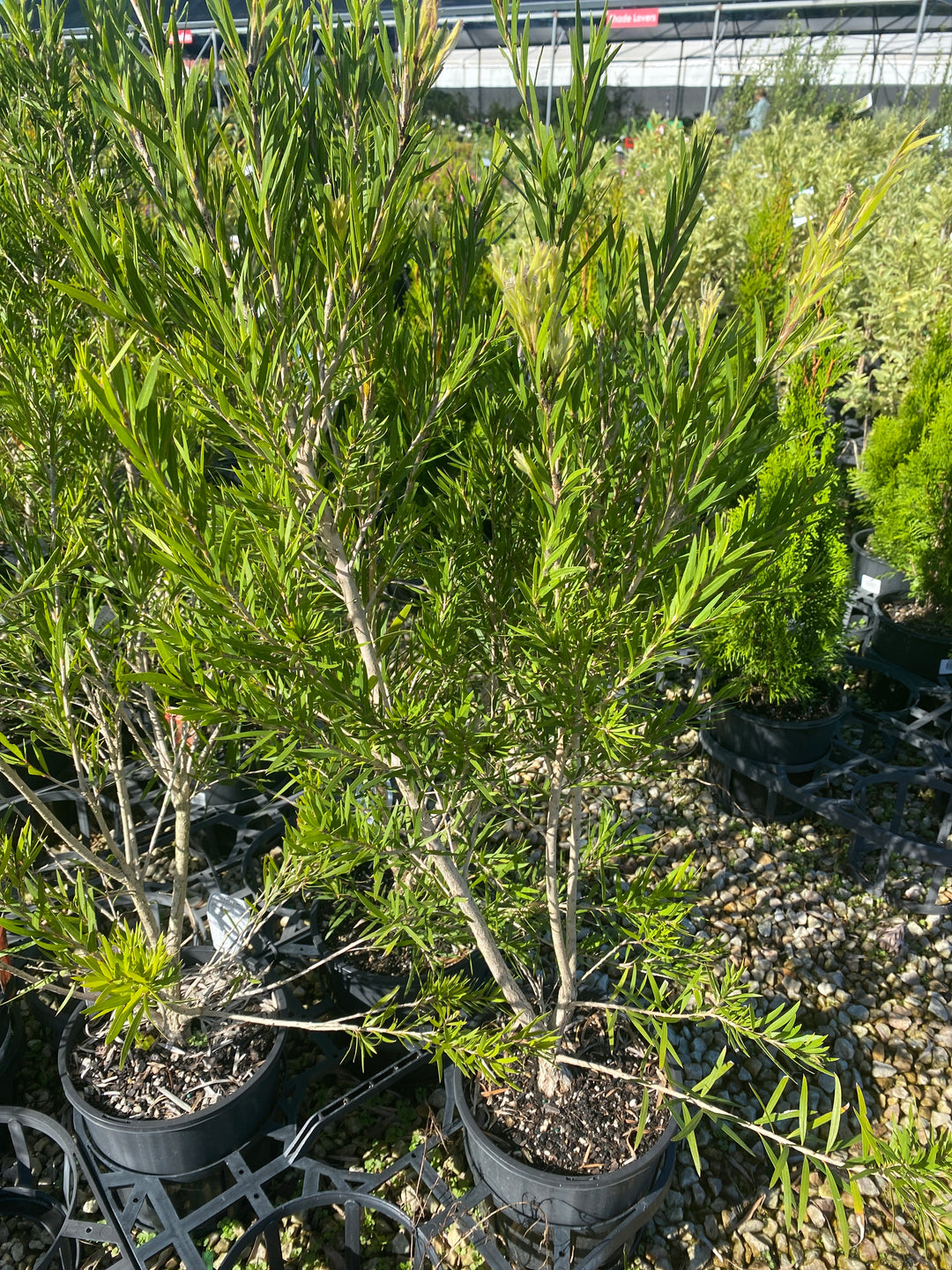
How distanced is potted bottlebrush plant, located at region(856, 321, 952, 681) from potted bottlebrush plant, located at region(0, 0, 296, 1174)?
121 inches

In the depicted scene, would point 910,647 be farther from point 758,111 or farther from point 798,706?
point 758,111

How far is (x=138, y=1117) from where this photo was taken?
1807 mm

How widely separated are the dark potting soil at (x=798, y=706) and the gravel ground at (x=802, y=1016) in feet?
1.16

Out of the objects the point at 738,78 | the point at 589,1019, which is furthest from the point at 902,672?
the point at 738,78

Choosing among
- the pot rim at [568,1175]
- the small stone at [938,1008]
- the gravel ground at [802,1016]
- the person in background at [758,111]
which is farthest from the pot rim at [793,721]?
the person in background at [758,111]

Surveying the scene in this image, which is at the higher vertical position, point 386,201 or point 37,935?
point 386,201

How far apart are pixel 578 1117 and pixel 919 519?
3058 mm

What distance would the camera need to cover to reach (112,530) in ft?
4.94

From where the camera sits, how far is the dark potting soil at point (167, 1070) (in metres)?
1.84

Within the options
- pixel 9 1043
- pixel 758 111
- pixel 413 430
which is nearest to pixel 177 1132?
pixel 9 1043

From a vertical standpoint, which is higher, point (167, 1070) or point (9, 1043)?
point (167, 1070)

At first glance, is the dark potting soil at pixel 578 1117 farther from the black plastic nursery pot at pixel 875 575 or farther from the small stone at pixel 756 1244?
the black plastic nursery pot at pixel 875 575

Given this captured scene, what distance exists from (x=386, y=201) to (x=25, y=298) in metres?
0.92

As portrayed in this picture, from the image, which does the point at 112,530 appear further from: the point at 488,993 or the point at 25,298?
the point at 488,993
